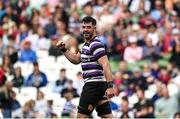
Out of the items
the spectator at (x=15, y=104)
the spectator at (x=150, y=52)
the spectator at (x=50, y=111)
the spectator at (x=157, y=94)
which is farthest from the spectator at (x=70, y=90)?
the spectator at (x=150, y=52)

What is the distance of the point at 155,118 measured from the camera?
64.0 feet

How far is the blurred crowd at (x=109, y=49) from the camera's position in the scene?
2000 centimetres

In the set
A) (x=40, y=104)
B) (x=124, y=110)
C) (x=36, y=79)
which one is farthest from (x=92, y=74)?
(x=36, y=79)

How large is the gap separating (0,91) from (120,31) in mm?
4934

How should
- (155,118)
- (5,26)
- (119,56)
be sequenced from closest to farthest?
(155,118) < (119,56) < (5,26)

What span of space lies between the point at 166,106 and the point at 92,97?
744 cm

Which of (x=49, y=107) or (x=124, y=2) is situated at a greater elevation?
(x=124, y=2)

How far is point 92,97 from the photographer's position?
41.8 ft

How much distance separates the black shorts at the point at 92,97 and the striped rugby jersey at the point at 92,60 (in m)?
0.10

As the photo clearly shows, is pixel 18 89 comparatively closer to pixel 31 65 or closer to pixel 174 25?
pixel 31 65

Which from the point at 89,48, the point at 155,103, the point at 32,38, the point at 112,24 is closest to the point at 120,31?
the point at 112,24

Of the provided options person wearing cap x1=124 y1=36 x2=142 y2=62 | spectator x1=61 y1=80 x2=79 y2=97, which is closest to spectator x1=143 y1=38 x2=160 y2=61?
person wearing cap x1=124 y1=36 x2=142 y2=62

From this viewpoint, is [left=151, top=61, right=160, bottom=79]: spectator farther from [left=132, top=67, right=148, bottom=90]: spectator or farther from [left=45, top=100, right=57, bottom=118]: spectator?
[left=45, top=100, right=57, bottom=118]: spectator

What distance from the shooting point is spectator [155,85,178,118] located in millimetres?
A: 19812
